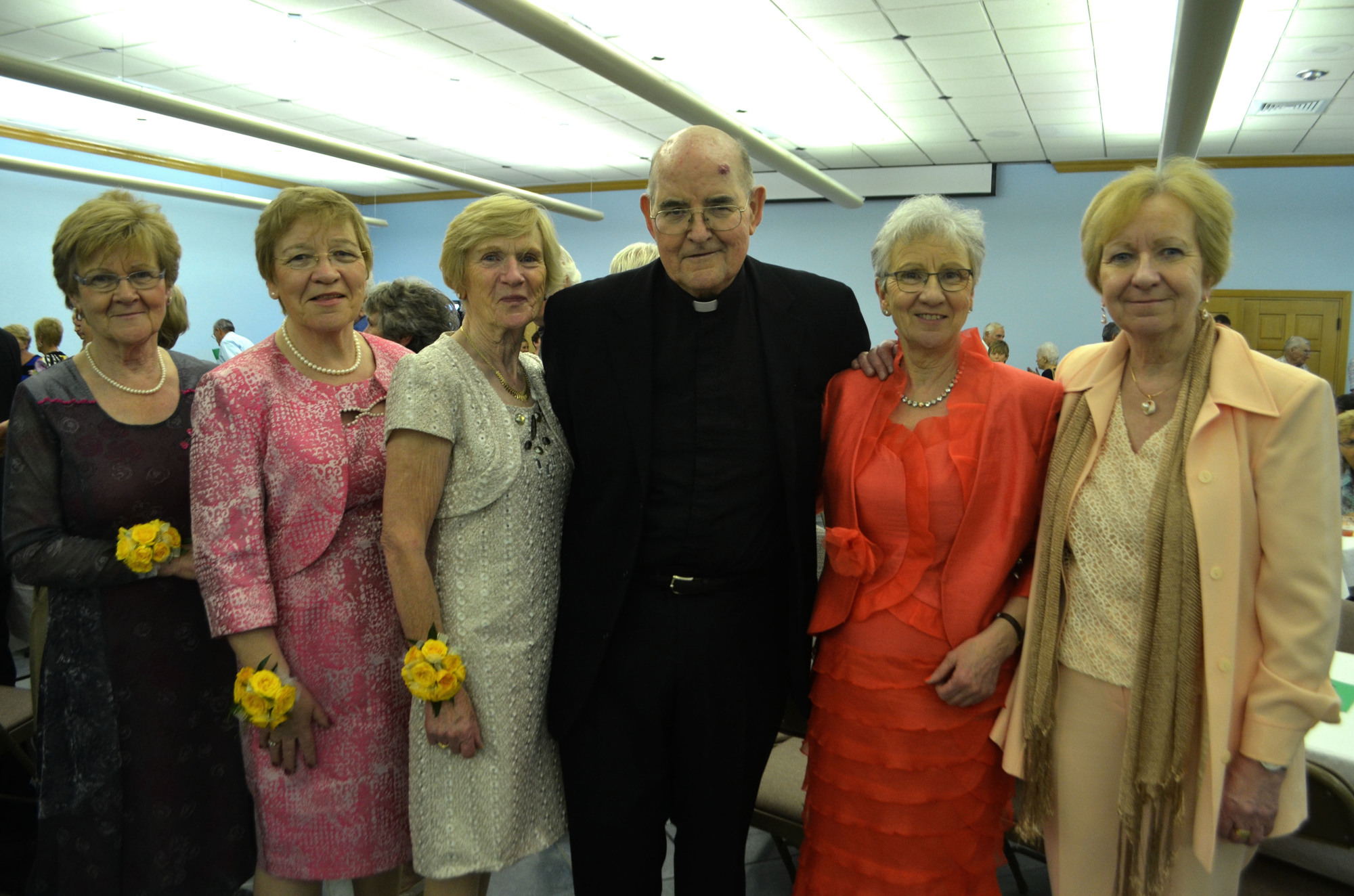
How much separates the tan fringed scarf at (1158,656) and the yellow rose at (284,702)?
1449 mm

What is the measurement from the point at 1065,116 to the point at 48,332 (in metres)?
9.91

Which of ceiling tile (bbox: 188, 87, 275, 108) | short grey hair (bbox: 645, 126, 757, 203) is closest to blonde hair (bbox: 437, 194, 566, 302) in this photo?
short grey hair (bbox: 645, 126, 757, 203)

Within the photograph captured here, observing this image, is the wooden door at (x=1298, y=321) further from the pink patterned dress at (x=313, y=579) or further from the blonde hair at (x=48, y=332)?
the blonde hair at (x=48, y=332)

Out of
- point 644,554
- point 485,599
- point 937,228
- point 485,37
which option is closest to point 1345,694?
point 937,228

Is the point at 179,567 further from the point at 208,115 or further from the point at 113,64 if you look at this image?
the point at 113,64

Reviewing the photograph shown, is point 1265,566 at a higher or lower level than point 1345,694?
higher

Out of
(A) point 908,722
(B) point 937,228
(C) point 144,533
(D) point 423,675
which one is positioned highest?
(B) point 937,228

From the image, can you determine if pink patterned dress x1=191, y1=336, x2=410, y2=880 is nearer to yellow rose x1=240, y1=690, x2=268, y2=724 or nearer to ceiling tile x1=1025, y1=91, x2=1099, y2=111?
yellow rose x1=240, y1=690, x2=268, y2=724

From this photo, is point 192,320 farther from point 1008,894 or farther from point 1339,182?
point 1339,182

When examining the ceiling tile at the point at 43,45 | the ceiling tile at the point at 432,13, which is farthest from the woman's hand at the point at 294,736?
the ceiling tile at the point at 43,45

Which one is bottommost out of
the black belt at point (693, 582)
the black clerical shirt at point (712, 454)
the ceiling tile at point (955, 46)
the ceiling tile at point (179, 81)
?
the black belt at point (693, 582)

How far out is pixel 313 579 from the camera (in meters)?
1.85

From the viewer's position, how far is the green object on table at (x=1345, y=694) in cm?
221

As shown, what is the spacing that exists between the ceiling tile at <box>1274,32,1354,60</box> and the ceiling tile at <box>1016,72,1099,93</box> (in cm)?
144
